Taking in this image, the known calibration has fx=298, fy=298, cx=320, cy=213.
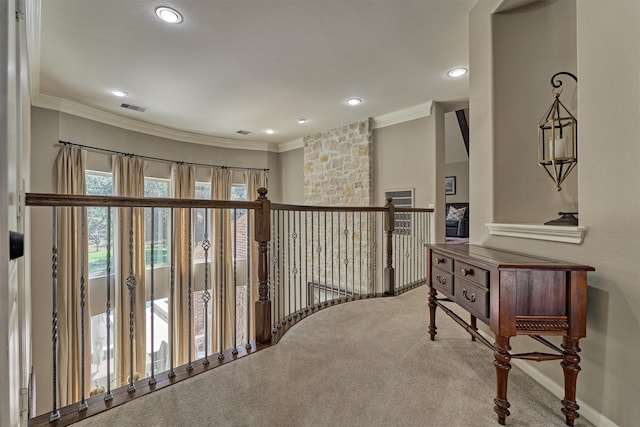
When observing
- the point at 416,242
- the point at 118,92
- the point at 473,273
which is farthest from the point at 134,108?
the point at 473,273

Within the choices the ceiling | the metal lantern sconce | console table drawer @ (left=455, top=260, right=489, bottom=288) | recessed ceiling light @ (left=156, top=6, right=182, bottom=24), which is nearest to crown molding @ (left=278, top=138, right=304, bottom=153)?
the ceiling

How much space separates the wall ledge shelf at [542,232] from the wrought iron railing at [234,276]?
56.3 inches

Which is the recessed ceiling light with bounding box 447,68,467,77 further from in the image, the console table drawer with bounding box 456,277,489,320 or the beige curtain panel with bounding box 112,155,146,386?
the beige curtain panel with bounding box 112,155,146,386

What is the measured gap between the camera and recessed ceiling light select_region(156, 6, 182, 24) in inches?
89.8

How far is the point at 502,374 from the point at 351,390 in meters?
0.72

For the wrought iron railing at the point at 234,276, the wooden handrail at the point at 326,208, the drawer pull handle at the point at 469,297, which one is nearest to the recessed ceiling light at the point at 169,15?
the wrought iron railing at the point at 234,276

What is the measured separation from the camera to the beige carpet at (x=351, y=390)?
135 cm

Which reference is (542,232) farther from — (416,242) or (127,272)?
(127,272)

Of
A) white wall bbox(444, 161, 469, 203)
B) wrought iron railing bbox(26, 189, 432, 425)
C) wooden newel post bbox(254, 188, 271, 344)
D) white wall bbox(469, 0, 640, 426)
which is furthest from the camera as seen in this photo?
white wall bbox(444, 161, 469, 203)

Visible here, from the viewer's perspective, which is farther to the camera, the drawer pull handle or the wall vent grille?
the wall vent grille

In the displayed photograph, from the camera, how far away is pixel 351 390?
1563 mm

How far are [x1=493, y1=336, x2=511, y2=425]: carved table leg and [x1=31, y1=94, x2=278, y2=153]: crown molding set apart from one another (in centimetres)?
536

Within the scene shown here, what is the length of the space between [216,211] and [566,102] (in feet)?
17.1

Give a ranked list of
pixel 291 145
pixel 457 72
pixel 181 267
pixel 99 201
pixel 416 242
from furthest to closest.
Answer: pixel 291 145 → pixel 181 267 → pixel 416 242 → pixel 457 72 → pixel 99 201
